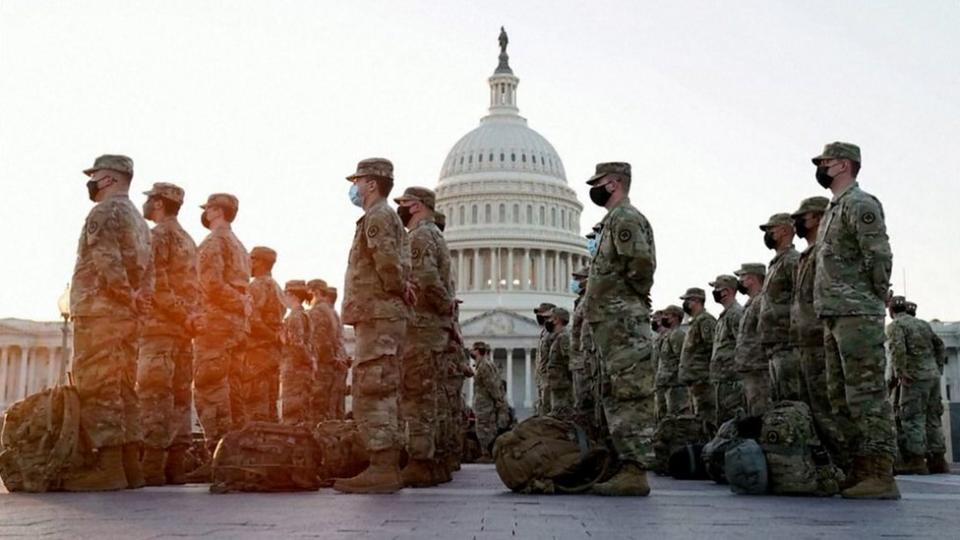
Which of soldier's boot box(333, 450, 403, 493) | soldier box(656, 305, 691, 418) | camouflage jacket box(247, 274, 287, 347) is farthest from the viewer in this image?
soldier box(656, 305, 691, 418)

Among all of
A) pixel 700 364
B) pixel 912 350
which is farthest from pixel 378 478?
pixel 912 350

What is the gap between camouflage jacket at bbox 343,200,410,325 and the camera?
8.54 meters

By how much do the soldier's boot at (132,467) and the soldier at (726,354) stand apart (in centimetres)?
704

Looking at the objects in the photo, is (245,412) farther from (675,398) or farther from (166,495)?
(675,398)

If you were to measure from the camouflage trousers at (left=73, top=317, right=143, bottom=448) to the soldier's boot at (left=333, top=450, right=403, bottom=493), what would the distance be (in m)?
2.01

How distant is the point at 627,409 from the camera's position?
8.27 m

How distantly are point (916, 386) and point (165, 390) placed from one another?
10.3 meters

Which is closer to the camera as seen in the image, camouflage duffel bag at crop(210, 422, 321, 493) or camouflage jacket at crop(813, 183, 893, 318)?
camouflage duffel bag at crop(210, 422, 321, 493)

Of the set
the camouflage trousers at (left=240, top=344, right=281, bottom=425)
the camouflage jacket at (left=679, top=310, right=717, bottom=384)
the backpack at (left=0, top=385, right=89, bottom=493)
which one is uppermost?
the camouflage jacket at (left=679, top=310, right=717, bottom=384)

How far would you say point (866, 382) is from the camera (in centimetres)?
823

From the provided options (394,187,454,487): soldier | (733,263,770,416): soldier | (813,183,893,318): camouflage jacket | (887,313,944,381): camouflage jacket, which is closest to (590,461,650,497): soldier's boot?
(394,187,454,487): soldier

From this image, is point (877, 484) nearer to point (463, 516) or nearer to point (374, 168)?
point (463, 516)

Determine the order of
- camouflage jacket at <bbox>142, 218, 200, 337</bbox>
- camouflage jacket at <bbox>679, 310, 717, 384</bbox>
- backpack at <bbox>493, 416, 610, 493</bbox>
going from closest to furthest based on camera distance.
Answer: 1. backpack at <bbox>493, 416, 610, 493</bbox>
2. camouflage jacket at <bbox>142, 218, 200, 337</bbox>
3. camouflage jacket at <bbox>679, 310, 717, 384</bbox>

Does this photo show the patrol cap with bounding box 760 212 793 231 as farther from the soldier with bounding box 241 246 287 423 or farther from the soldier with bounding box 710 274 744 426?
the soldier with bounding box 241 246 287 423
